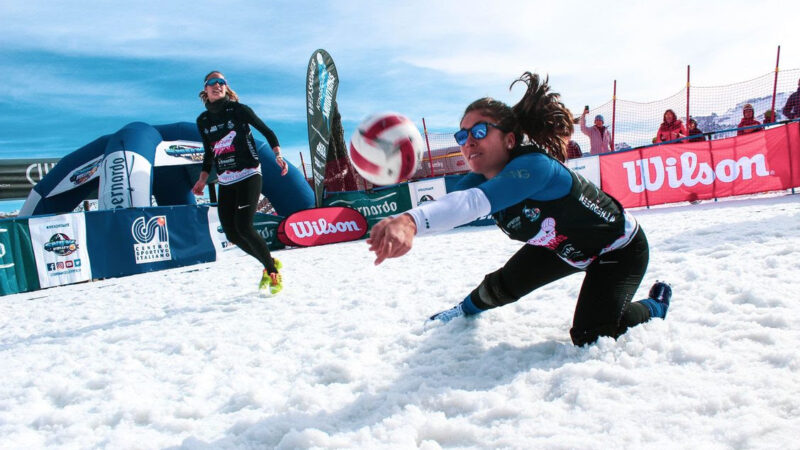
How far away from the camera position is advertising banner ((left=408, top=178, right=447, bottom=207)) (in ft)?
37.0

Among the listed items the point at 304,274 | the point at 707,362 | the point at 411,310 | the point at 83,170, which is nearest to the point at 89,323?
the point at 304,274

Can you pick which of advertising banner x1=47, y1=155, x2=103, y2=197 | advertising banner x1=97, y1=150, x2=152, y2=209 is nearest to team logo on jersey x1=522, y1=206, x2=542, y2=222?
advertising banner x1=97, y1=150, x2=152, y2=209

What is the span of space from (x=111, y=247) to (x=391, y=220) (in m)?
8.41

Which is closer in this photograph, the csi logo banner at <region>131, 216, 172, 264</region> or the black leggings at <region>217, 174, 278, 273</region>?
the black leggings at <region>217, 174, 278, 273</region>

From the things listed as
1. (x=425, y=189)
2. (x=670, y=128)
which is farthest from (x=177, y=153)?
(x=670, y=128)

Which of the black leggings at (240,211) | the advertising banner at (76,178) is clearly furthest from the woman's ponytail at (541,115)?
the advertising banner at (76,178)

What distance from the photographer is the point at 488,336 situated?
2.59 metres

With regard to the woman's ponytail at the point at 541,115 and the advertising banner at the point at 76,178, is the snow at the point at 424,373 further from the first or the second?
the advertising banner at the point at 76,178

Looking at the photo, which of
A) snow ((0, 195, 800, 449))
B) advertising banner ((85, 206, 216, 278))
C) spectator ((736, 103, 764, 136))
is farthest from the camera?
spectator ((736, 103, 764, 136))

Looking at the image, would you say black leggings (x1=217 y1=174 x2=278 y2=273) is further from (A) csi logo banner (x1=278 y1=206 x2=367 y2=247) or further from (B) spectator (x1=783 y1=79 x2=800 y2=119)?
(B) spectator (x1=783 y1=79 x2=800 y2=119)

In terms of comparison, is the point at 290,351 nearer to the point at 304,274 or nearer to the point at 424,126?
the point at 304,274

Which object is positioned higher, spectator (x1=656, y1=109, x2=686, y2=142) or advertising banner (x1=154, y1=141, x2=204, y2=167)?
advertising banner (x1=154, y1=141, x2=204, y2=167)

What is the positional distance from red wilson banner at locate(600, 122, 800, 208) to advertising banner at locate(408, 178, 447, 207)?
12.1 feet

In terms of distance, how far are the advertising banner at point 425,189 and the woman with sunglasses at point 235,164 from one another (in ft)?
22.7
